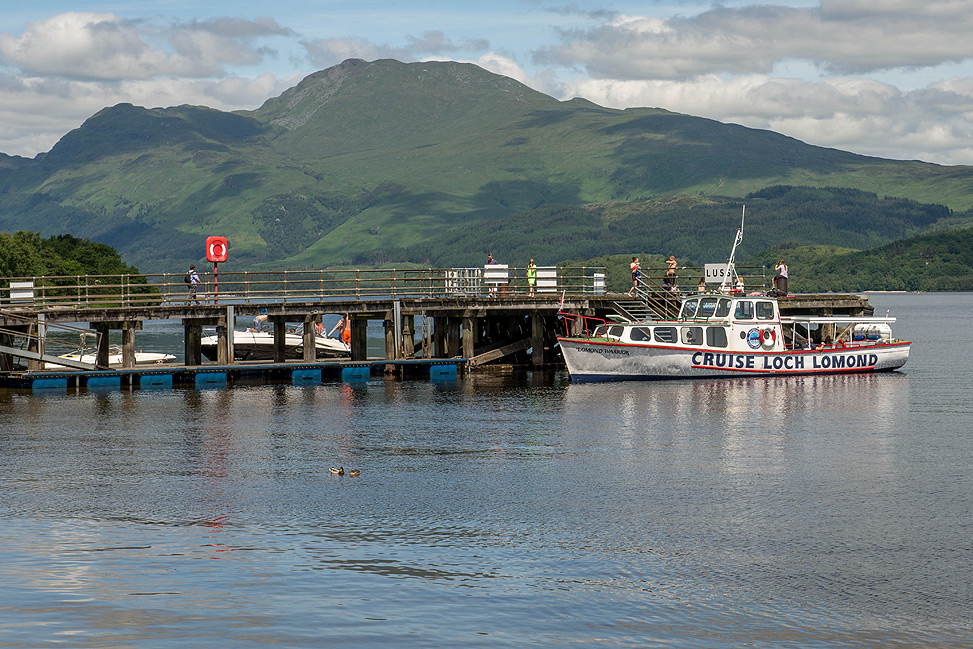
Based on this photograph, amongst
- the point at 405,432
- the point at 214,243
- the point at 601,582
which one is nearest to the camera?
the point at 601,582

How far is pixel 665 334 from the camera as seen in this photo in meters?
55.6

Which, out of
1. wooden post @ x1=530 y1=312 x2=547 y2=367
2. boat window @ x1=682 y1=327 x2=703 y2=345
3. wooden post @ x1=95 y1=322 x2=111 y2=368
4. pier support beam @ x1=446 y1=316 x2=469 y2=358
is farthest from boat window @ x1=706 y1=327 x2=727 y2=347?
wooden post @ x1=95 y1=322 x2=111 y2=368

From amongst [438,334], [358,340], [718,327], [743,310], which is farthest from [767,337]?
[358,340]

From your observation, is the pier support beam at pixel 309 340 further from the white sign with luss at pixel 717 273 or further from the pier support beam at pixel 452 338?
the white sign with luss at pixel 717 273

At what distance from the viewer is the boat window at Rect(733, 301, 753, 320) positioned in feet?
182

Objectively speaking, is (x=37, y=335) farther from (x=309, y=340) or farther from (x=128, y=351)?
(x=309, y=340)

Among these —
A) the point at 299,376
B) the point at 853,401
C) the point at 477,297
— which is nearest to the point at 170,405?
the point at 299,376

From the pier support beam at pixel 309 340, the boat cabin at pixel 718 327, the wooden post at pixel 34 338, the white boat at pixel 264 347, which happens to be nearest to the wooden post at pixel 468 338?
the boat cabin at pixel 718 327

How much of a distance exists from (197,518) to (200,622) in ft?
25.4

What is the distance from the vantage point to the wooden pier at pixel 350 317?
171 feet

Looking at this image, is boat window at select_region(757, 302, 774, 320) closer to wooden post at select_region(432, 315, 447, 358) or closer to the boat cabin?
the boat cabin

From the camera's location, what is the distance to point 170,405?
153 feet

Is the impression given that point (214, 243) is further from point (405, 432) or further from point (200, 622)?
point (200, 622)

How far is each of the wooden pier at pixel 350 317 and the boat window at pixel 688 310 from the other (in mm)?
2191
